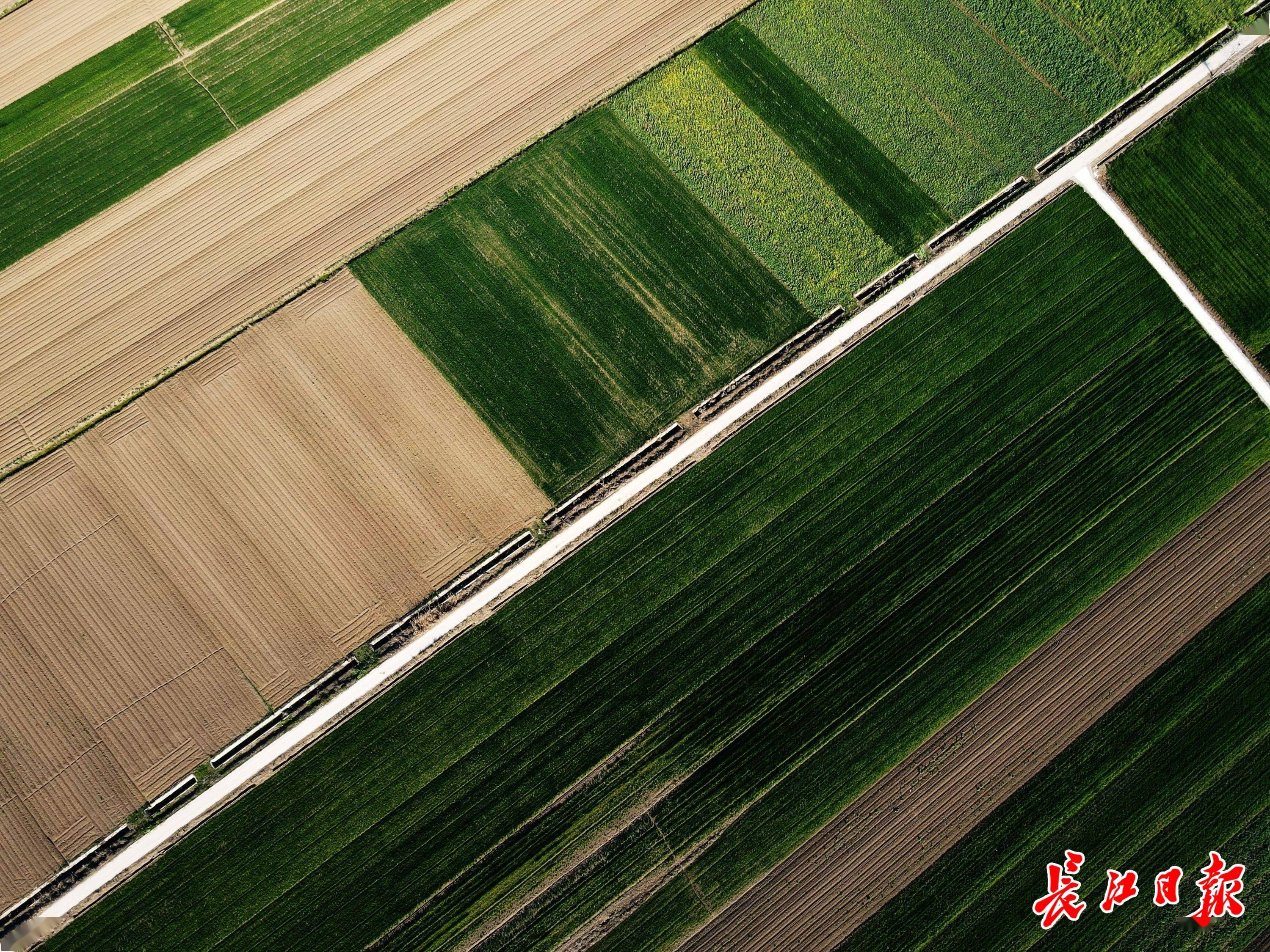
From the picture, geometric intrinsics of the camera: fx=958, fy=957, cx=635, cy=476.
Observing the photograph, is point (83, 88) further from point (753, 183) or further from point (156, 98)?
point (753, 183)

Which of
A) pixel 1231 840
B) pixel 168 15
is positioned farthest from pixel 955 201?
pixel 168 15

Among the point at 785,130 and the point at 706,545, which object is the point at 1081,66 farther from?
the point at 706,545

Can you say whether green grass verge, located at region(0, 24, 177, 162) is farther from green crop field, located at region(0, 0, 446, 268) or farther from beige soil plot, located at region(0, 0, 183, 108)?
beige soil plot, located at region(0, 0, 183, 108)

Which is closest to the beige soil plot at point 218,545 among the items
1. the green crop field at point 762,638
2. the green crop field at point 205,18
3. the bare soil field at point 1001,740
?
the green crop field at point 762,638

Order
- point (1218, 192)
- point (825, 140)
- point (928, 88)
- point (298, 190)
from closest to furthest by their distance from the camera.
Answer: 1. point (298, 190)
2. point (825, 140)
3. point (1218, 192)
4. point (928, 88)

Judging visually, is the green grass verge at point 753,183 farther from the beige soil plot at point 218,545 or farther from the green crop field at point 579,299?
the beige soil plot at point 218,545

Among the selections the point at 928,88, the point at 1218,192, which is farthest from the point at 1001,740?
the point at 928,88
